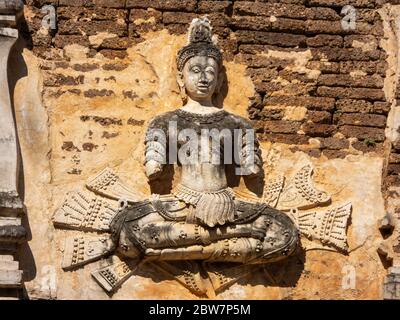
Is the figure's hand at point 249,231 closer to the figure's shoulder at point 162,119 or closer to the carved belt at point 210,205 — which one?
the carved belt at point 210,205

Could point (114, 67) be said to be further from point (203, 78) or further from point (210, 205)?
point (210, 205)

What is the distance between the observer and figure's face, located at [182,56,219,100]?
44.5 ft

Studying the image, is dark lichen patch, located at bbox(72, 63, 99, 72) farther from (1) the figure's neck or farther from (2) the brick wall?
(1) the figure's neck

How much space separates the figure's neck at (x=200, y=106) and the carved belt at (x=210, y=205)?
0.64 meters

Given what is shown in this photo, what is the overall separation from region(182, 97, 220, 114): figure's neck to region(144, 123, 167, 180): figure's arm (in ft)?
1.04

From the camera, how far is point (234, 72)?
13852mm

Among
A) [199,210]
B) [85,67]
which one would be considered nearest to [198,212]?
[199,210]

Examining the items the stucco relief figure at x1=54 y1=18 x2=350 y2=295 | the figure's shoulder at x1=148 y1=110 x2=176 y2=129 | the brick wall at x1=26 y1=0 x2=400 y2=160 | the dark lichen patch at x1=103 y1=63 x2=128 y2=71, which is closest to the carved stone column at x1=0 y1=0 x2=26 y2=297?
the brick wall at x1=26 y1=0 x2=400 y2=160

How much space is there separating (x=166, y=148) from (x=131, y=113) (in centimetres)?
43

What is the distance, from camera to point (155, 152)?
13.3 meters

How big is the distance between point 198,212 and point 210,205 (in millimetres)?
99

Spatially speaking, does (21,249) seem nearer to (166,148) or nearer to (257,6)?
(166,148)
